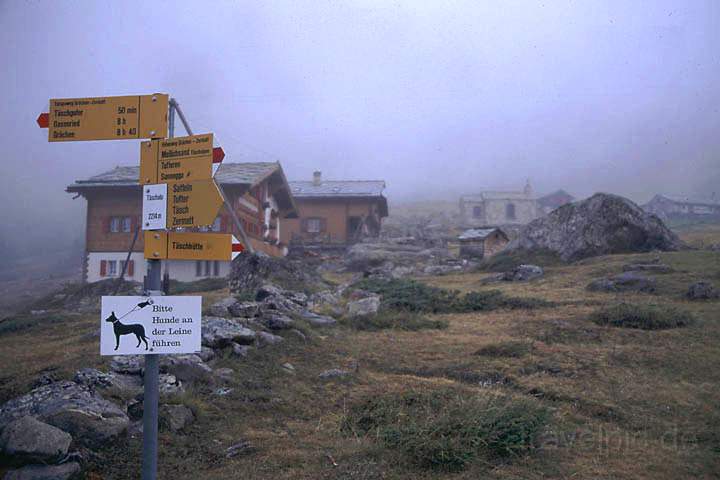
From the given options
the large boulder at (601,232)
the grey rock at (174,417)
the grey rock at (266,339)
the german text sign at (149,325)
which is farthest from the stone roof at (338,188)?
the german text sign at (149,325)

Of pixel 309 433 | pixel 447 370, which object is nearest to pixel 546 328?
pixel 447 370

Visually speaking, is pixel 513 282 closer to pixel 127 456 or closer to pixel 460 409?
pixel 460 409

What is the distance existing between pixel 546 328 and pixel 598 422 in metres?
5.17

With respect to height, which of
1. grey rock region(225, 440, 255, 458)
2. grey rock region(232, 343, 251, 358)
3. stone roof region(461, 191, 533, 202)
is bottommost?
grey rock region(225, 440, 255, 458)

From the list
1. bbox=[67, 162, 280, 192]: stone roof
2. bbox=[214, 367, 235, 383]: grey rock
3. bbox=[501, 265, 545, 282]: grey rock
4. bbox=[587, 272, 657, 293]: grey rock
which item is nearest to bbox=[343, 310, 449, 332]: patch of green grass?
bbox=[214, 367, 235, 383]: grey rock

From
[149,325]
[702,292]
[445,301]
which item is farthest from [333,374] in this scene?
[702,292]

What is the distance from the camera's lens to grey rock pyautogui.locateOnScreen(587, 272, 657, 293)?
1565 cm

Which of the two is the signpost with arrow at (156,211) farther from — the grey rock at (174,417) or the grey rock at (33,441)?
the grey rock at (174,417)

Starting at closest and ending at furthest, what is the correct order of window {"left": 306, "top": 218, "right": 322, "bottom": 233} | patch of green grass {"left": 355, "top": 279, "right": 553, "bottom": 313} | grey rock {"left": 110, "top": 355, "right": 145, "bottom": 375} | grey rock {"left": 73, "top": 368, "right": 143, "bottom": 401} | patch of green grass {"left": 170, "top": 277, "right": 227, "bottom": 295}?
grey rock {"left": 73, "top": 368, "right": 143, "bottom": 401} < grey rock {"left": 110, "top": 355, "right": 145, "bottom": 375} < patch of green grass {"left": 355, "top": 279, "right": 553, "bottom": 313} < patch of green grass {"left": 170, "top": 277, "right": 227, "bottom": 295} < window {"left": 306, "top": 218, "right": 322, "bottom": 233}

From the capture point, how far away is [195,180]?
13.4ft

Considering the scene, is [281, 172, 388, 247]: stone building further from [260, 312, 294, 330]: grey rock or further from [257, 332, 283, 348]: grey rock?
[257, 332, 283, 348]: grey rock

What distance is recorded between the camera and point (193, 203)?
13.4 ft

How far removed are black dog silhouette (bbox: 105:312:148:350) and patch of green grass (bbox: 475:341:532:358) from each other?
283 inches

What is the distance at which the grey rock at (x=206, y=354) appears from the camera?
8453mm
